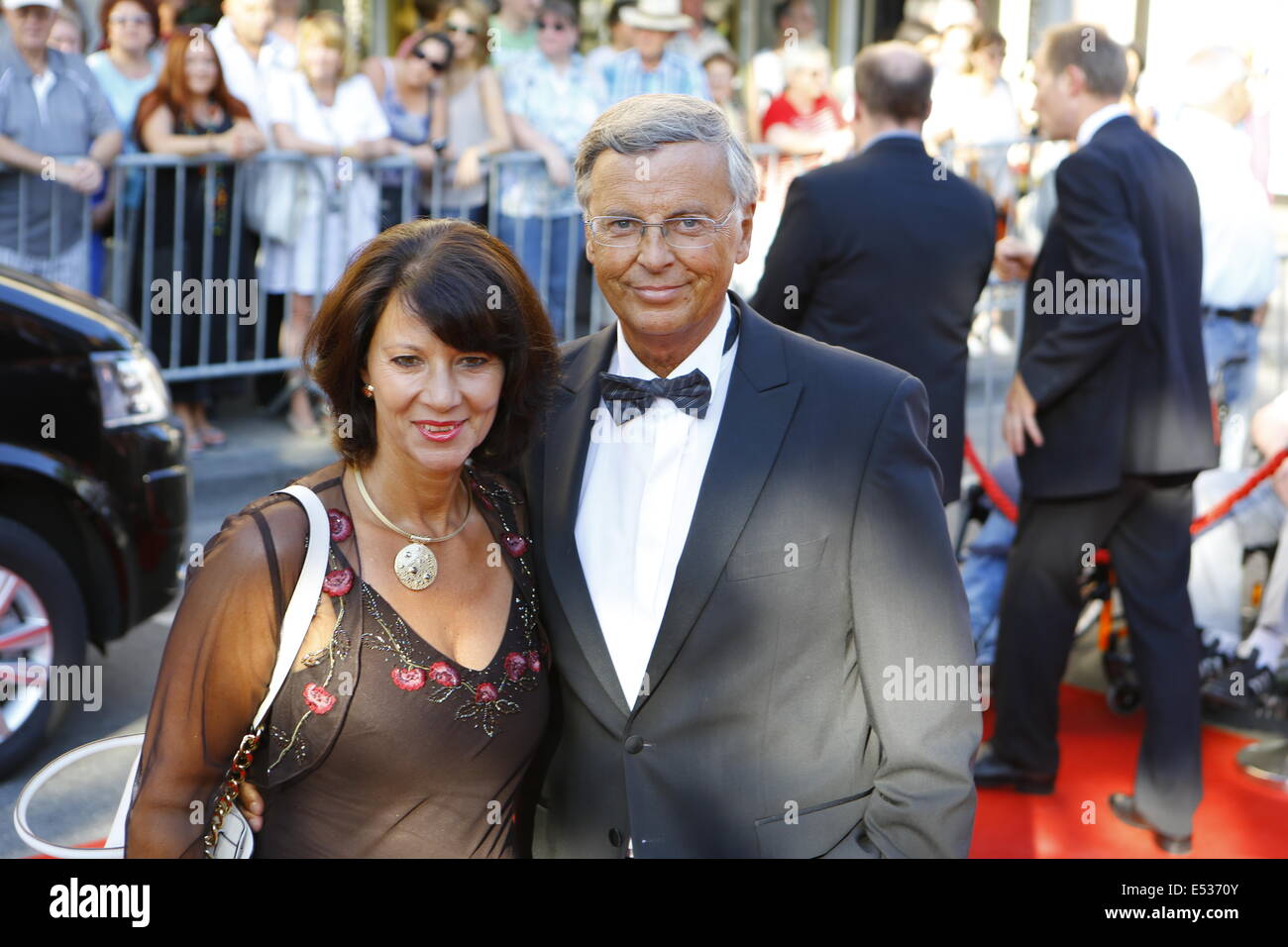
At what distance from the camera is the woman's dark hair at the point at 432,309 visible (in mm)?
2385

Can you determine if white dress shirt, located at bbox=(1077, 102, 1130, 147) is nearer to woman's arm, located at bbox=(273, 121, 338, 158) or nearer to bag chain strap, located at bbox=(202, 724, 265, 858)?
bag chain strap, located at bbox=(202, 724, 265, 858)

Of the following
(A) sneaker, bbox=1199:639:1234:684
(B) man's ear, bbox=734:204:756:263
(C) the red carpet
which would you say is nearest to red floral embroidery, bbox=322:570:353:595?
(B) man's ear, bbox=734:204:756:263


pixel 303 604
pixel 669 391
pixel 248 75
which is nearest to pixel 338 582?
pixel 303 604

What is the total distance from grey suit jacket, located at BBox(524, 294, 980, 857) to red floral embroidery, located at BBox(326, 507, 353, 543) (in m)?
0.38

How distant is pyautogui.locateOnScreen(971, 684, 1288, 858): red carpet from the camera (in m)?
4.65

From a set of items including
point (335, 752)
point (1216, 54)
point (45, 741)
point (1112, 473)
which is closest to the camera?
point (335, 752)

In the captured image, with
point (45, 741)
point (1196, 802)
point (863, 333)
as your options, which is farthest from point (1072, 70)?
point (45, 741)

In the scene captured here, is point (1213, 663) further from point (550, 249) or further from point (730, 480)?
point (550, 249)

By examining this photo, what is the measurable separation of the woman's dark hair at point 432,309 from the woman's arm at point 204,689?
0.32m

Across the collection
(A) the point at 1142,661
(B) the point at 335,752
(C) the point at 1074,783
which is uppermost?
(B) the point at 335,752

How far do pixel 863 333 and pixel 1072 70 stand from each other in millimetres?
1117

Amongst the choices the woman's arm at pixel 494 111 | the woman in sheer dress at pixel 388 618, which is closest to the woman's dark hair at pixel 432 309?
the woman in sheer dress at pixel 388 618

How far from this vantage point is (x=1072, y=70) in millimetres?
4801
